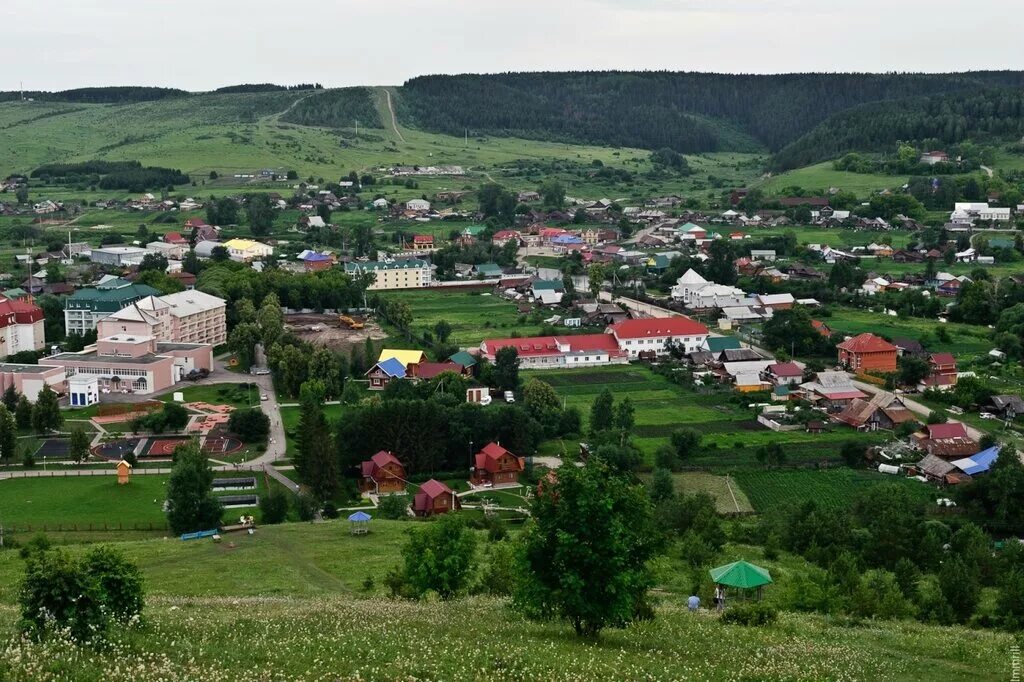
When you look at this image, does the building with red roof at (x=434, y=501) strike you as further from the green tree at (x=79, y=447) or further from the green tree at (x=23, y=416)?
the green tree at (x=23, y=416)

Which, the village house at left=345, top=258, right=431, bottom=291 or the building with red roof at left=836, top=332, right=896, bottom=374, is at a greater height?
the village house at left=345, top=258, right=431, bottom=291

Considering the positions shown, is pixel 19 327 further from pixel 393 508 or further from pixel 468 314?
pixel 393 508

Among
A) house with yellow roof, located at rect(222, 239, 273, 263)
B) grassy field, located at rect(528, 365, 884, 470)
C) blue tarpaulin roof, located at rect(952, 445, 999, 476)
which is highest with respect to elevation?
house with yellow roof, located at rect(222, 239, 273, 263)

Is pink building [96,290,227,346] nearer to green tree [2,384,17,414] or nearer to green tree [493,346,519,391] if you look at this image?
green tree [2,384,17,414]

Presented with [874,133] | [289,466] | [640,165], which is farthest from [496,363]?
[640,165]

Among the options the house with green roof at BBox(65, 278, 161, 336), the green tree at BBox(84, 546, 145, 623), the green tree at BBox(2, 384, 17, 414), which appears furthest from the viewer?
the house with green roof at BBox(65, 278, 161, 336)

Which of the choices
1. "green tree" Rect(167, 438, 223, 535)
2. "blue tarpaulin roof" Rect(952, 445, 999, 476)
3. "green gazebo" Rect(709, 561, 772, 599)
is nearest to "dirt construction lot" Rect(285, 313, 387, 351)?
→ "green tree" Rect(167, 438, 223, 535)
